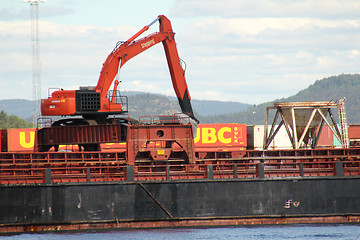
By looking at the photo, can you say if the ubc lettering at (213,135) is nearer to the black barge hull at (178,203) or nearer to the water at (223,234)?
the black barge hull at (178,203)

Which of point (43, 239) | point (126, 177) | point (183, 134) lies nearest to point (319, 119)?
point (183, 134)

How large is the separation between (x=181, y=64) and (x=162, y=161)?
864 centimetres

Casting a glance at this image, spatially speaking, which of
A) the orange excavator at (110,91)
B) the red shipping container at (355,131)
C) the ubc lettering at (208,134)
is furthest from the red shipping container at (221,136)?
the orange excavator at (110,91)

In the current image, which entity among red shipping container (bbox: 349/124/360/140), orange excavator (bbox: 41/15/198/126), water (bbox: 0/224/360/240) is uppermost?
orange excavator (bbox: 41/15/198/126)

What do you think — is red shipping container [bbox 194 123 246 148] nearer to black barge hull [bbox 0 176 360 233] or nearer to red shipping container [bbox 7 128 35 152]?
red shipping container [bbox 7 128 35 152]

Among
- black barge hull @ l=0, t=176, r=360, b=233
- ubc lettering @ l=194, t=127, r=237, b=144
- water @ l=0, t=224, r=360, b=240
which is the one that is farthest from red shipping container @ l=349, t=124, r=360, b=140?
water @ l=0, t=224, r=360, b=240

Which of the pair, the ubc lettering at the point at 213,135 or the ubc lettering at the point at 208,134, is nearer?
the ubc lettering at the point at 213,135

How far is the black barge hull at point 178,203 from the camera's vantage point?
121ft

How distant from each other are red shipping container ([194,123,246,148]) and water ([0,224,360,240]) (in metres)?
23.2

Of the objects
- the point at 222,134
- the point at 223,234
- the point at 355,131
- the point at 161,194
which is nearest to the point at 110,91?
the point at 161,194

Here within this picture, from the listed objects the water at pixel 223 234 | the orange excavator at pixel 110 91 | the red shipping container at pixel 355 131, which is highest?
the orange excavator at pixel 110 91

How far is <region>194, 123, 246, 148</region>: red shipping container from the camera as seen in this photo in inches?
2418

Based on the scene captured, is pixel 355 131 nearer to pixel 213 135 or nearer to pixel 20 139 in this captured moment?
pixel 213 135

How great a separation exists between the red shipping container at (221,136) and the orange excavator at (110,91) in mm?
15606
